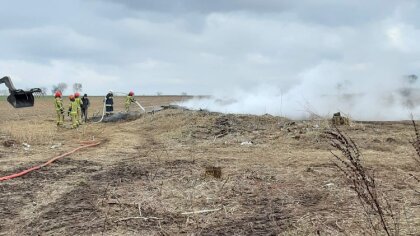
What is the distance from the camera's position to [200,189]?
7.47 meters

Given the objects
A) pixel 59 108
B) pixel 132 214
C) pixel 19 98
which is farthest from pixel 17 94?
pixel 59 108

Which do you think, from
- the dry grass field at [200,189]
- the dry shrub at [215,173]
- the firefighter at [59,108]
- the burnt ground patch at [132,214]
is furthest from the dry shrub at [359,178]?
the firefighter at [59,108]

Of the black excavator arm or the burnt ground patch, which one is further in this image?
the black excavator arm

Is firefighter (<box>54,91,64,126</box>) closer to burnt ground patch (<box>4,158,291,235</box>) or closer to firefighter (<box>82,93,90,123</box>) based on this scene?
firefighter (<box>82,93,90,123</box>)

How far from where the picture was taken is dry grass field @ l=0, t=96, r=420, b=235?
5.61m

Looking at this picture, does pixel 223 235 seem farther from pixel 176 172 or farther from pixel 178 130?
pixel 178 130

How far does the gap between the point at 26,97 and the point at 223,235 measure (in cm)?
948

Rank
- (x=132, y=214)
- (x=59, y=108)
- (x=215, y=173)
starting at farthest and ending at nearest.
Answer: (x=59, y=108), (x=215, y=173), (x=132, y=214)

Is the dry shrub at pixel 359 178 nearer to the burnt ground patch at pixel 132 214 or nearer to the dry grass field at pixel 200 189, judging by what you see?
the dry grass field at pixel 200 189

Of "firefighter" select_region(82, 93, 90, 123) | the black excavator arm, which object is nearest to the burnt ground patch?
the black excavator arm

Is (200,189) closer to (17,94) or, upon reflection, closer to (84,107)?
(17,94)

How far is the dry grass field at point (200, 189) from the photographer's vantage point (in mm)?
5605

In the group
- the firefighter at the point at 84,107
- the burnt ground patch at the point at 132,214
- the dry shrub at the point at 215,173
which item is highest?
the firefighter at the point at 84,107

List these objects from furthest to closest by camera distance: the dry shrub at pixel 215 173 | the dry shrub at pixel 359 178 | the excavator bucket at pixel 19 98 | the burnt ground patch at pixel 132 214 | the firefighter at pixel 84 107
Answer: the firefighter at pixel 84 107
the excavator bucket at pixel 19 98
the dry shrub at pixel 215 173
the burnt ground patch at pixel 132 214
the dry shrub at pixel 359 178
